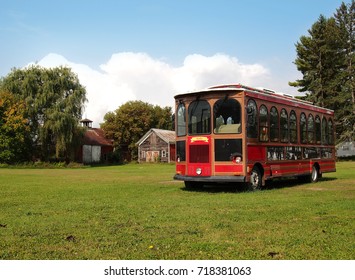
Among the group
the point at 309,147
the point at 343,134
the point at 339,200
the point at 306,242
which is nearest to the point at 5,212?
the point at 306,242

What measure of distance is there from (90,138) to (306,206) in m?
62.9

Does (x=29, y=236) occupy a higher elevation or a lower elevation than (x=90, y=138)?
lower

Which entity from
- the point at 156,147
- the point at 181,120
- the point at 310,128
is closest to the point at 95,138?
the point at 156,147

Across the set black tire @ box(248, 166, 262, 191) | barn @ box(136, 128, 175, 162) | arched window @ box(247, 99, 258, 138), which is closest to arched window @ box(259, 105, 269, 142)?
arched window @ box(247, 99, 258, 138)

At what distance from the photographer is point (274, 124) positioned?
1548cm

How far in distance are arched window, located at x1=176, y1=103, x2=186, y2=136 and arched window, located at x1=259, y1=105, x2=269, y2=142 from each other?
274 centimetres

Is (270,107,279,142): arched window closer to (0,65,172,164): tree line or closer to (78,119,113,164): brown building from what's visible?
(0,65,172,164): tree line

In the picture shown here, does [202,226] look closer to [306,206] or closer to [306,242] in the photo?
[306,242]

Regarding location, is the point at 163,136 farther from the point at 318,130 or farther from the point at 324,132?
the point at 318,130

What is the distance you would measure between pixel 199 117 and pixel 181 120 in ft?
2.72

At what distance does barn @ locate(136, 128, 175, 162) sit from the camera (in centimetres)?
6456

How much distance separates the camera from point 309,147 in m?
18.2

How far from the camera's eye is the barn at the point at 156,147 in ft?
212

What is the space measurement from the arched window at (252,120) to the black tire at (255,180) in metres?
1.24
